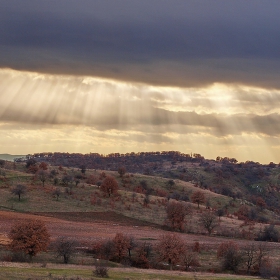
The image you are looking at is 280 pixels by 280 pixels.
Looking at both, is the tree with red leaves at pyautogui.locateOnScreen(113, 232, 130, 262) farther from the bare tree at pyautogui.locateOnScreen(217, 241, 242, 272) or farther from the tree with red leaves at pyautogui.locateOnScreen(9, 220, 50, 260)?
the bare tree at pyautogui.locateOnScreen(217, 241, 242, 272)

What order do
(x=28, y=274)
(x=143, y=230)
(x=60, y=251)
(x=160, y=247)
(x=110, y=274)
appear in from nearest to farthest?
(x=28, y=274)
(x=110, y=274)
(x=60, y=251)
(x=160, y=247)
(x=143, y=230)

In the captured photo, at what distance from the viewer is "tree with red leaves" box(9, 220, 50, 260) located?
220ft

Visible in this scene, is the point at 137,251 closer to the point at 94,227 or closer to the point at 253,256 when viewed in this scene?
the point at 253,256

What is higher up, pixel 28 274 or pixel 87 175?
pixel 87 175

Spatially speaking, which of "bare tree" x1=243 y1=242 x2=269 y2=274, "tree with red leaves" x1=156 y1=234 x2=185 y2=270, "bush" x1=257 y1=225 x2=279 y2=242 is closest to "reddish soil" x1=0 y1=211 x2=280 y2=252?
"bush" x1=257 y1=225 x2=279 y2=242

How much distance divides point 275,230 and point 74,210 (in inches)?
1923

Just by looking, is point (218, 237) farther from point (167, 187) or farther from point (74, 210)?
point (167, 187)

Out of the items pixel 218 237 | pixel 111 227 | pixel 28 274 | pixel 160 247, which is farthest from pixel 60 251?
pixel 218 237

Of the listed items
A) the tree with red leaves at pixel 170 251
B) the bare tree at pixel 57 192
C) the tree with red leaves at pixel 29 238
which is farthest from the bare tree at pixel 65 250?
the bare tree at pixel 57 192

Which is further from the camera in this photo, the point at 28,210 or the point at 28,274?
the point at 28,210

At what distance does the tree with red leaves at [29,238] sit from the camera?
67000mm

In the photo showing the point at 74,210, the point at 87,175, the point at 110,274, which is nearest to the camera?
the point at 110,274

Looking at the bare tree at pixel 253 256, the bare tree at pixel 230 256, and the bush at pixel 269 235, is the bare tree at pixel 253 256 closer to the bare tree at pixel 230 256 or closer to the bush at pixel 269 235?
the bare tree at pixel 230 256

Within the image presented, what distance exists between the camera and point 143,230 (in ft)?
339
